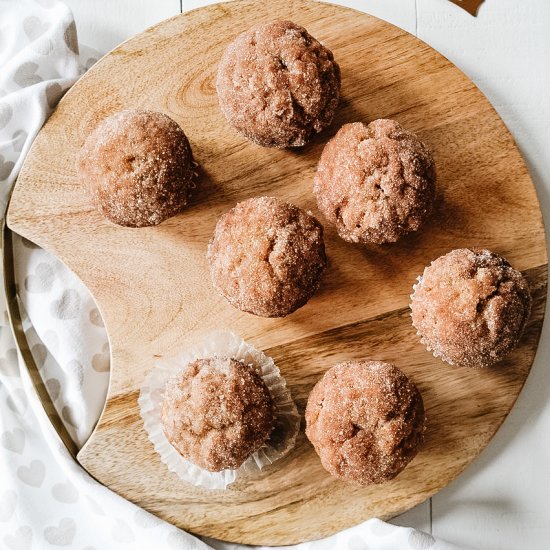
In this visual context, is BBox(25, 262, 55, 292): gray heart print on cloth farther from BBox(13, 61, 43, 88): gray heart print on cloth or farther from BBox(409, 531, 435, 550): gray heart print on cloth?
BBox(409, 531, 435, 550): gray heart print on cloth

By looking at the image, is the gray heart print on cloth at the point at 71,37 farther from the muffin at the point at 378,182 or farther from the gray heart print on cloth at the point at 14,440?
the gray heart print on cloth at the point at 14,440

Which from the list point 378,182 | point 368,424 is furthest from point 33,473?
point 378,182

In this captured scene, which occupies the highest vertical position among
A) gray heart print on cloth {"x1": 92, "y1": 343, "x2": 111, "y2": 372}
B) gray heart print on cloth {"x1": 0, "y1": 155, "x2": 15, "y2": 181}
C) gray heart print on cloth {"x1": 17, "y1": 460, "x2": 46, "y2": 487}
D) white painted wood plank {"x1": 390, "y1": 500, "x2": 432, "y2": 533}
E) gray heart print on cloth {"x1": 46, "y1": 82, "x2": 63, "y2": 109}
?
gray heart print on cloth {"x1": 46, "y1": 82, "x2": 63, "y2": 109}

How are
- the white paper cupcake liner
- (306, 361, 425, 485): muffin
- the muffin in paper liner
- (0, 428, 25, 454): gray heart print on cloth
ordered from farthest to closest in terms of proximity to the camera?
(0, 428, 25, 454): gray heart print on cloth < the muffin in paper liner < the white paper cupcake liner < (306, 361, 425, 485): muffin

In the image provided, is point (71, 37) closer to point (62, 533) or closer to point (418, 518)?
point (62, 533)

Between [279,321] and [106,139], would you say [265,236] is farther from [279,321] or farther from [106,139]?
[106,139]

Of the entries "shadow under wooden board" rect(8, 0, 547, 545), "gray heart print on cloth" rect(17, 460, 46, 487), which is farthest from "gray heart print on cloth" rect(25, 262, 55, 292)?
"gray heart print on cloth" rect(17, 460, 46, 487)

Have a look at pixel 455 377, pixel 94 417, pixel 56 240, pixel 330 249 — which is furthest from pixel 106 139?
pixel 455 377
